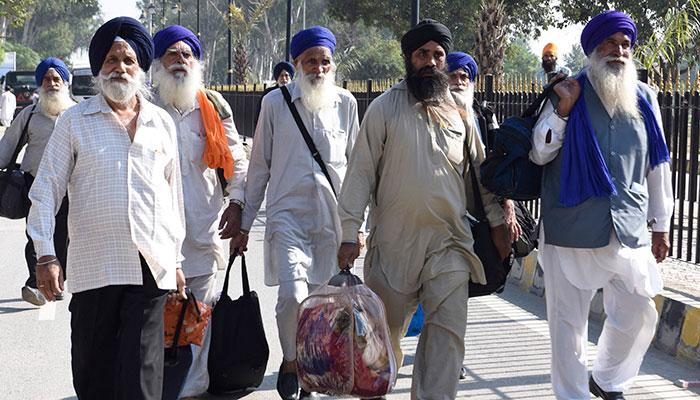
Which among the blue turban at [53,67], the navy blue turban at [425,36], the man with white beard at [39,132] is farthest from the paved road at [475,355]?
the navy blue turban at [425,36]

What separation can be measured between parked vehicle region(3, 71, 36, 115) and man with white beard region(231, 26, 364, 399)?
115 feet

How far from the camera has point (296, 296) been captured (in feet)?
17.5

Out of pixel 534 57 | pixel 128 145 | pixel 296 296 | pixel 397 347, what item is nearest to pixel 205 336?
pixel 296 296

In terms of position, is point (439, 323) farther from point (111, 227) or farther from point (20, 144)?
point (20, 144)

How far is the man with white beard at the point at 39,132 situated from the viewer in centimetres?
734

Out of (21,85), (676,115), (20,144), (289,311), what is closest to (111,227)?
(289,311)

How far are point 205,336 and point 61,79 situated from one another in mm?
3346

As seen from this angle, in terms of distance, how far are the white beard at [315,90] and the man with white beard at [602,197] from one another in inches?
51.7

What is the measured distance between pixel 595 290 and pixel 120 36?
2.55m

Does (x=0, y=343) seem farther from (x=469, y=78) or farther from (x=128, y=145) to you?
(x=469, y=78)

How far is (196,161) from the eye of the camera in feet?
17.7

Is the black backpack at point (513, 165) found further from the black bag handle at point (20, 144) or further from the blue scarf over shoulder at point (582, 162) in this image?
the black bag handle at point (20, 144)

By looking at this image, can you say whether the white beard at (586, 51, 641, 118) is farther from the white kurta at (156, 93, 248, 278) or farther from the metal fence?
the metal fence

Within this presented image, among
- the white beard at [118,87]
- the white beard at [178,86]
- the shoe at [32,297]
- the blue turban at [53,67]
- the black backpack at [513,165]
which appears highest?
the blue turban at [53,67]
